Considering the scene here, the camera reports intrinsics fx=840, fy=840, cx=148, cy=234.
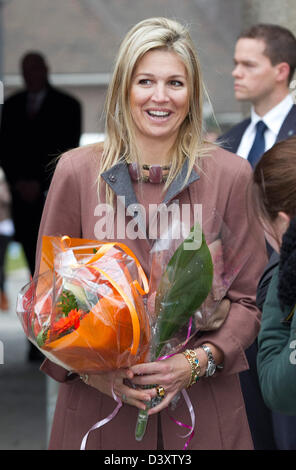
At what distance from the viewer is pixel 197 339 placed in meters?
2.46

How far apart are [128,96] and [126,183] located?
0.93 feet

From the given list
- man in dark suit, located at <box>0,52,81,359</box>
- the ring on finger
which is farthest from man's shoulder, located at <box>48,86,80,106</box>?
the ring on finger

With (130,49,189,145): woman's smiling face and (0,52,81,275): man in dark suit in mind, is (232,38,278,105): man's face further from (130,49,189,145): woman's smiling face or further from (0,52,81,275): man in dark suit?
(0,52,81,275): man in dark suit

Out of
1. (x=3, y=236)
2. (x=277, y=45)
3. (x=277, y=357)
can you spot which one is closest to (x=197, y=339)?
(x=277, y=357)

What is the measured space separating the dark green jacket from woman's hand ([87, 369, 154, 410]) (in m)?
0.36

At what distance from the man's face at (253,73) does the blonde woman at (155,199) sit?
1751 millimetres

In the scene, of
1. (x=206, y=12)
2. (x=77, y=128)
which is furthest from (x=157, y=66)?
(x=206, y=12)

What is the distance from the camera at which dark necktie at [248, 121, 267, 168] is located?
4.07 m

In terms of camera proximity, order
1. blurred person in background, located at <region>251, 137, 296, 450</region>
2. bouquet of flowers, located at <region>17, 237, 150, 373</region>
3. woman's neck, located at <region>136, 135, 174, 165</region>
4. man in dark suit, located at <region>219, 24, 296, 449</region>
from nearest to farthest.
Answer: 1. blurred person in background, located at <region>251, 137, 296, 450</region>
2. bouquet of flowers, located at <region>17, 237, 150, 373</region>
3. woman's neck, located at <region>136, 135, 174, 165</region>
4. man in dark suit, located at <region>219, 24, 296, 449</region>

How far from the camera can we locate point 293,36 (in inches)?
178

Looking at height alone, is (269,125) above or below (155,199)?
below

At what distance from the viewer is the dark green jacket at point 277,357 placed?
1889 millimetres
